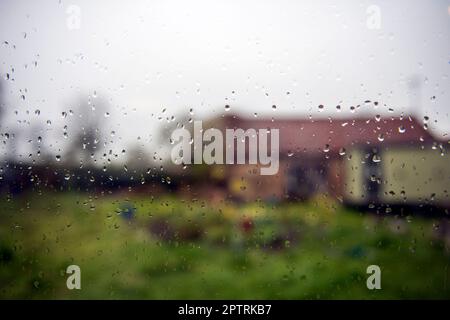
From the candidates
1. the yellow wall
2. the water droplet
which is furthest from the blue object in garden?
the water droplet

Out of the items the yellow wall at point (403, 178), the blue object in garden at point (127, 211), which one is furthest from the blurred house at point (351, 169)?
the blue object in garden at point (127, 211)

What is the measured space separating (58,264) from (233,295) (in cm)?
87

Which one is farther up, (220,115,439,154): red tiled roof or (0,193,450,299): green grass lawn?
(220,115,439,154): red tiled roof

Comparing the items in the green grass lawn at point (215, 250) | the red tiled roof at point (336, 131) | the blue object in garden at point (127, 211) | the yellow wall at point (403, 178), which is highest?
the red tiled roof at point (336, 131)

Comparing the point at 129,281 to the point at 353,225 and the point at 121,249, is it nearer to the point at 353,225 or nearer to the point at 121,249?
the point at 121,249

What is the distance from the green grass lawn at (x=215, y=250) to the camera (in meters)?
1.62

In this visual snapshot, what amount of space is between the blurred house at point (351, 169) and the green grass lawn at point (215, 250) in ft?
0.32

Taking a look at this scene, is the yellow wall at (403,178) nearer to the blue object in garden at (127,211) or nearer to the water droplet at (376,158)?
the water droplet at (376,158)

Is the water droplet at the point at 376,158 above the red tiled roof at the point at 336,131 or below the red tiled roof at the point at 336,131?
below

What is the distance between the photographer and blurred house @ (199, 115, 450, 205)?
5.34 feet

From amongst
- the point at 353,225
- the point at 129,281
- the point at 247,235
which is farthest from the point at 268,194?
the point at 129,281

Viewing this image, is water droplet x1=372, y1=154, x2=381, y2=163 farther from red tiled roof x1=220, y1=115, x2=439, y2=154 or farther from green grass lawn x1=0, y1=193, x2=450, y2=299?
green grass lawn x1=0, y1=193, x2=450, y2=299

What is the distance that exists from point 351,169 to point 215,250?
31.0 inches

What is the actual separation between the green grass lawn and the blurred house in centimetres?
10
